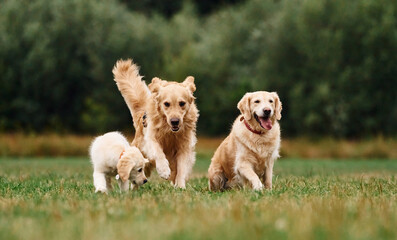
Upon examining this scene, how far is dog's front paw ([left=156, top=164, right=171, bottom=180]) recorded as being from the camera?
24.2ft

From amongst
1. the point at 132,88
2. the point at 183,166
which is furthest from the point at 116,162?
the point at 132,88

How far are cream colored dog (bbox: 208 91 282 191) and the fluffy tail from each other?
2.13m

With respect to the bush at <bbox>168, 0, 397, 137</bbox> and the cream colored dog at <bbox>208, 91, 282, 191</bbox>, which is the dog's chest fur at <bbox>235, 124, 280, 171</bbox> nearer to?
the cream colored dog at <bbox>208, 91, 282, 191</bbox>

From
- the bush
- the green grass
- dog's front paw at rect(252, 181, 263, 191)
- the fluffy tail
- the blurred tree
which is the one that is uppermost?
the blurred tree

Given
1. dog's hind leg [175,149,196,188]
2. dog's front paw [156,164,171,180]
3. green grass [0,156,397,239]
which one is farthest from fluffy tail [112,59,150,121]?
green grass [0,156,397,239]

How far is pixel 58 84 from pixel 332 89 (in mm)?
18028

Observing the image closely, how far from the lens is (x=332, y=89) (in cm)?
3356

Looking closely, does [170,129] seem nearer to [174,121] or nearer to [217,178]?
[174,121]

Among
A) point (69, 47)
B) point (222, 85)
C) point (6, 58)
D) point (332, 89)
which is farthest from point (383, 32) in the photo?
point (6, 58)

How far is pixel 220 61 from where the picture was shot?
37938mm

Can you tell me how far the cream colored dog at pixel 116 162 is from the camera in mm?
6586

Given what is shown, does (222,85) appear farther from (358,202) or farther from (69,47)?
(358,202)

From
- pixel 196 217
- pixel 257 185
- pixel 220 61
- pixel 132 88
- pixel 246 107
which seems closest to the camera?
pixel 196 217

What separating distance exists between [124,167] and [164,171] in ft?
3.29
